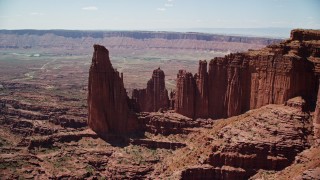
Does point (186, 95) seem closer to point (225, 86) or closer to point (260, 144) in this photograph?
point (225, 86)

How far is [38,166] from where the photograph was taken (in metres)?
76.1

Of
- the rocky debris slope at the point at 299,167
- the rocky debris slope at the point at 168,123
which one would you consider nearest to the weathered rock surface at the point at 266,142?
the rocky debris slope at the point at 299,167

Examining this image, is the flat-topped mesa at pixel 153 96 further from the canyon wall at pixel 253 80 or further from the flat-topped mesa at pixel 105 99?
the canyon wall at pixel 253 80

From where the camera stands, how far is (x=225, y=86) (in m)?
77.3

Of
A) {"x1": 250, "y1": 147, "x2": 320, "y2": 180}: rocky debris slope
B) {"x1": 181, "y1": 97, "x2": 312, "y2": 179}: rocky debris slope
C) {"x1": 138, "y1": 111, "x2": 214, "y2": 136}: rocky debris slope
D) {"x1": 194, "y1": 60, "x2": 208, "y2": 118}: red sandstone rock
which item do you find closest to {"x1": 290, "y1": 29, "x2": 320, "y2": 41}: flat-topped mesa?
{"x1": 181, "y1": 97, "x2": 312, "y2": 179}: rocky debris slope

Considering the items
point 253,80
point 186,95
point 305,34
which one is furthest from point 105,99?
point 305,34

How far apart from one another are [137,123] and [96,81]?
1058 centimetres

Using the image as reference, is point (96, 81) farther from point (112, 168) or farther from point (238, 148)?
point (238, 148)

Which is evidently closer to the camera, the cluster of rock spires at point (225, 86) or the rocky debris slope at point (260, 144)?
the rocky debris slope at point (260, 144)

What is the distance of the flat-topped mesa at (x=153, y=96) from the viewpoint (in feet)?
306

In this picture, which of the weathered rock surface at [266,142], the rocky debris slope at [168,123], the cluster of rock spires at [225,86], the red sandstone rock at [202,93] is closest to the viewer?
the weathered rock surface at [266,142]

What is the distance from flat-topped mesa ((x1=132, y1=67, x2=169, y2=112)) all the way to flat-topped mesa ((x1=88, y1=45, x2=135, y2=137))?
7.81m

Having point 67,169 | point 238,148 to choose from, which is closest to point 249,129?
point 238,148

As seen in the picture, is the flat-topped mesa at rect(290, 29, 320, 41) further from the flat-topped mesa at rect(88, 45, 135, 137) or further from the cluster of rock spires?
the flat-topped mesa at rect(88, 45, 135, 137)
